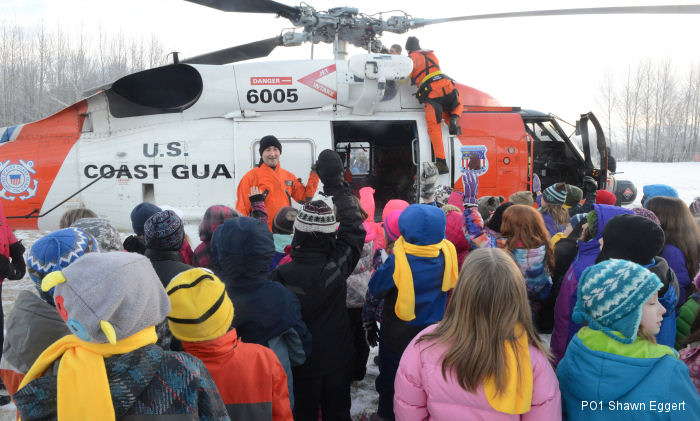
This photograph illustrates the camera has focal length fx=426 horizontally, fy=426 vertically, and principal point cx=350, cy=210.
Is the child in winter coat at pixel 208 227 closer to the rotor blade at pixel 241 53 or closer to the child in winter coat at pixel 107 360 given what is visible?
the child in winter coat at pixel 107 360

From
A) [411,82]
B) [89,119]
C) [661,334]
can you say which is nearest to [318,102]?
[411,82]

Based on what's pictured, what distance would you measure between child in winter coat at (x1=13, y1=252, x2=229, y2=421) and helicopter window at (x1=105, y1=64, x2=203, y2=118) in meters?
5.17

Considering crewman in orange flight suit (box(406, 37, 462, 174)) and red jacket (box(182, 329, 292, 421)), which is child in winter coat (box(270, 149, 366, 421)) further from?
crewman in orange flight suit (box(406, 37, 462, 174))

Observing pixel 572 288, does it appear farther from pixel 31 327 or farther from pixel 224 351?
pixel 31 327

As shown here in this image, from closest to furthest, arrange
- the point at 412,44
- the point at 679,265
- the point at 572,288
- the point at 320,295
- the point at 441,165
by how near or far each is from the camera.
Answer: the point at 320,295, the point at 572,288, the point at 679,265, the point at 441,165, the point at 412,44

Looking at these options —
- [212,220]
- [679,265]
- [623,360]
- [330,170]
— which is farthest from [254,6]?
[623,360]

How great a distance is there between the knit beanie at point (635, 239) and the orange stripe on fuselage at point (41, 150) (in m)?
6.19

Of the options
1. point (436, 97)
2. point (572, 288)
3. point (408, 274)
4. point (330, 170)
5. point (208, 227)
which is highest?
point (436, 97)

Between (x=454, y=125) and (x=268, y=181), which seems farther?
(x=454, y=125)

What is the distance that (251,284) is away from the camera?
79.3 inches

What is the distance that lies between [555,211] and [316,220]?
2766 millimetres

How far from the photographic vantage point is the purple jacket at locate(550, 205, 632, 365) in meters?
2.53

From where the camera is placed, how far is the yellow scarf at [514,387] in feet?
4.81

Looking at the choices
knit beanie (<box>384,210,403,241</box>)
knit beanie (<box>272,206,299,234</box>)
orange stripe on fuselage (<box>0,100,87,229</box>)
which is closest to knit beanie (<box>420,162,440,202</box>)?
knit beanie (<box>384,210,403,241</box>)
